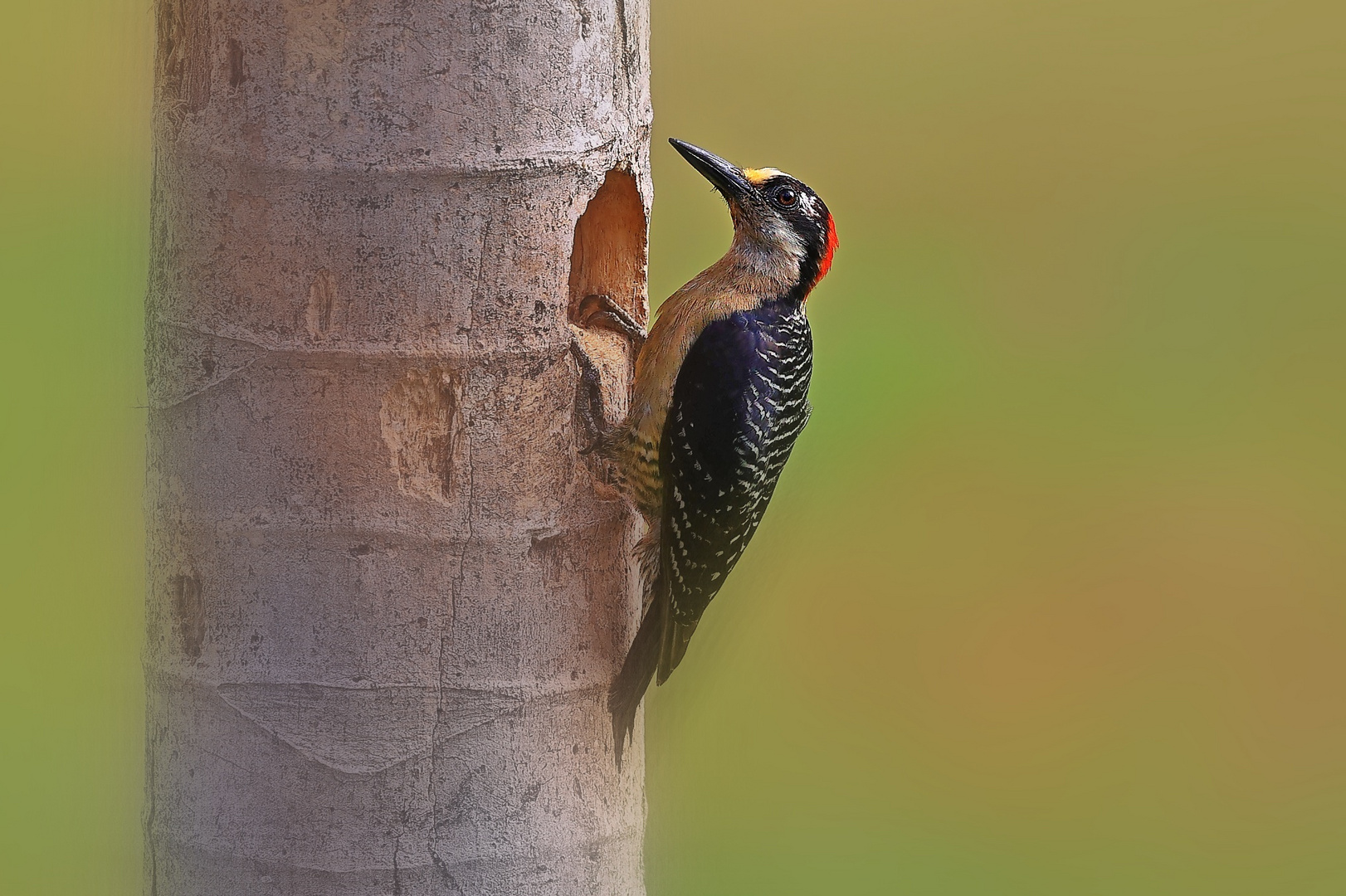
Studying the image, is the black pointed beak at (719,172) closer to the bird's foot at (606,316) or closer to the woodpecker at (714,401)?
the woodpecker at (714,401)

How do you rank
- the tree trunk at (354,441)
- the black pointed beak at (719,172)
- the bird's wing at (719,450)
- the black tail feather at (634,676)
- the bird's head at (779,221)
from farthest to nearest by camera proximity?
the bird's head at (779,221), the black pointed beak at (719,172), the bird's wing at (719,450), the black tail feather at (634,676), the tree trunk at (354,441)

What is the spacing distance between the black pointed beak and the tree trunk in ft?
2.88

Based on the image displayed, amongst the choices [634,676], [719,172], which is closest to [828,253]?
[719,172]

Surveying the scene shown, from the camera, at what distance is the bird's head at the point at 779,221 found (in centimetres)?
324

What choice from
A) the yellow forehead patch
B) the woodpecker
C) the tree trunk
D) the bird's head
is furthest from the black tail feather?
the yellow forehead patch

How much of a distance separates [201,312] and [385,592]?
0.53m

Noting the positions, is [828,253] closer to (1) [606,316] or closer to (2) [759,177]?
(2) [759,177]

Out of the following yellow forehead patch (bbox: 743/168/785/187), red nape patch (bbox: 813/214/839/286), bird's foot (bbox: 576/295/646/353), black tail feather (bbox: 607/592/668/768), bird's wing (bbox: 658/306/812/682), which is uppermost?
yellow forehead patch (bbox: 743/168/785/187)

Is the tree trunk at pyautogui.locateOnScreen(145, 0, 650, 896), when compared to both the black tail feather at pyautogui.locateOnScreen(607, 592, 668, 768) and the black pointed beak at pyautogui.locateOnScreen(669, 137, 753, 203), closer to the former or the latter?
the black tail feather at pyautogui.locateOnScreen(607, 592, 668, 768)

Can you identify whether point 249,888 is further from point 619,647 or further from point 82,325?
point 82,325

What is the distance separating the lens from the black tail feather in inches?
93.5

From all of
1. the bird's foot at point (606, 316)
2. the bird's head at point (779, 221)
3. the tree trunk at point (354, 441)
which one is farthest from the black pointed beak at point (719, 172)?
the tree trunk at point (354, 441)

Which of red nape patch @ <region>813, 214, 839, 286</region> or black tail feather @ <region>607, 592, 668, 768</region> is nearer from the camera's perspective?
black tail feather @ <region>607, 592, 668, 768</region>

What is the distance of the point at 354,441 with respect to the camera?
6.63 feet
